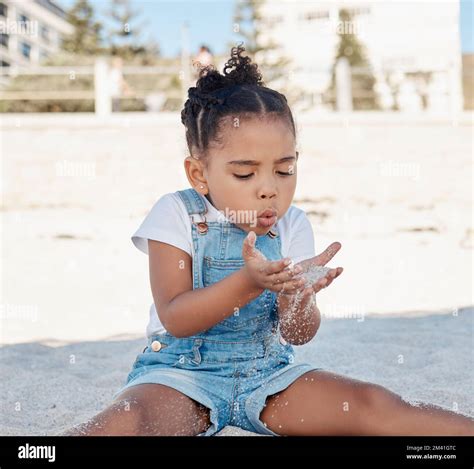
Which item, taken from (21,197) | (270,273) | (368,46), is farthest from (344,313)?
(368,46)

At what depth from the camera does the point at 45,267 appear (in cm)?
702

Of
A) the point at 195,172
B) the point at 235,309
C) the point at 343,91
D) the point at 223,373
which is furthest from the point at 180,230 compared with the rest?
the point at 343,91

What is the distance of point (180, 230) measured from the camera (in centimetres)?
228

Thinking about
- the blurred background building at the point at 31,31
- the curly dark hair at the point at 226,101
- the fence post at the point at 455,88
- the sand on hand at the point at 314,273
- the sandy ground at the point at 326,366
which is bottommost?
the sandy ground at the point at 326,366

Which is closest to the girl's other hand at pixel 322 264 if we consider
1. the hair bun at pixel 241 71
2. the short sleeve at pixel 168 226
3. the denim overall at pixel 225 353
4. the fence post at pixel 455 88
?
the denim overall at pixel 225 353

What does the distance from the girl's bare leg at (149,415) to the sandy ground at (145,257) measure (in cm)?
76

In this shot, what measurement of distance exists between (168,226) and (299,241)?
16.8 inches

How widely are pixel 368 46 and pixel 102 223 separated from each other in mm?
23233

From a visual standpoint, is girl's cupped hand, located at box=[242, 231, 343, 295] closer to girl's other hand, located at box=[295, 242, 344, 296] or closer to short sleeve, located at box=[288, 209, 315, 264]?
girl's other hand, located at box=[295, 242, 344, 296]

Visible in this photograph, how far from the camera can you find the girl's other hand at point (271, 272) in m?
1.86

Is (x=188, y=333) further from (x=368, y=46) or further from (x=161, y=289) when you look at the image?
(x=368, y=46)

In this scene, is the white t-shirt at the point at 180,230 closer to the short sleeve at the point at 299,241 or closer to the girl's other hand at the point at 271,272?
the short sleeve at the point at 299,241

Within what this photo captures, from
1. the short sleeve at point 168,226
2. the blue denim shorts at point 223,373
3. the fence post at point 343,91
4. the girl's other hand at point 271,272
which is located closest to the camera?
the girl's other hand at point 271,272

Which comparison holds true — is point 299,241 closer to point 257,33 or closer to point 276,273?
point 276,273
